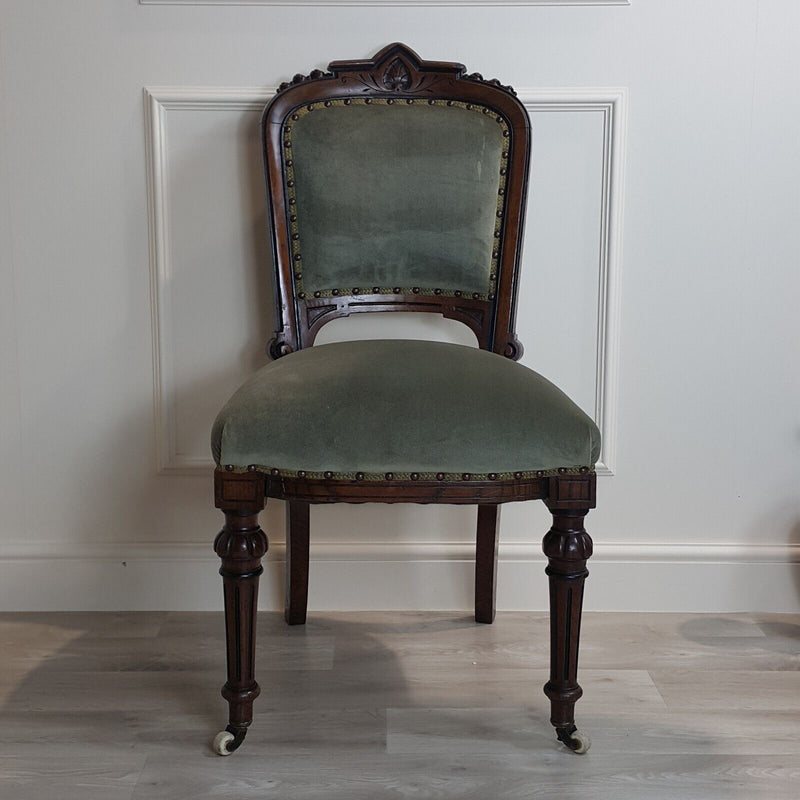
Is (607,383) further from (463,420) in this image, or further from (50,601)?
(50,601)

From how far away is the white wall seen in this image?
5.24ft

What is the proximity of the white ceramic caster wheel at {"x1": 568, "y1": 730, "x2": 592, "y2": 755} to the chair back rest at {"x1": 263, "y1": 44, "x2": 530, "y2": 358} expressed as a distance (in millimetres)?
604

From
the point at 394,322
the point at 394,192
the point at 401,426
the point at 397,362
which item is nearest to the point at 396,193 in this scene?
the point at 394,192

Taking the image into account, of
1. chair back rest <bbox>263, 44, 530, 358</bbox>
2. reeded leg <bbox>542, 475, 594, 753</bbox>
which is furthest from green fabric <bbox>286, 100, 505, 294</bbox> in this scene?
reeded leg <bbox>542, 475, 594, 753</bbox>

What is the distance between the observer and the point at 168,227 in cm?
165

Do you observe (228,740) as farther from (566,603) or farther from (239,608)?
(566,603)

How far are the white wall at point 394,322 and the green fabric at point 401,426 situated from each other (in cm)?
53

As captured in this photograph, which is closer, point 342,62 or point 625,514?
point 342,62

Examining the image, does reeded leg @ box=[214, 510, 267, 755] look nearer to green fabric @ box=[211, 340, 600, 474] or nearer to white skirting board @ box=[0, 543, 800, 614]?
green fabric @ box=[211, 340, 600, 474]

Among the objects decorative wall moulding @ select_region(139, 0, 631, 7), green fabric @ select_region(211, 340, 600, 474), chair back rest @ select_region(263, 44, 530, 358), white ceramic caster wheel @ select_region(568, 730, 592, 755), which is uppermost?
decorative wall moulding @ select_region(139, 0, 631, 7)

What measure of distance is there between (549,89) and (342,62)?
376mm

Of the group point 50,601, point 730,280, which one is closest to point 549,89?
point 730,280

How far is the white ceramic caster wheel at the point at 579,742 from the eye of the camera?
124 cm

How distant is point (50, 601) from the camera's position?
5.69 ft
